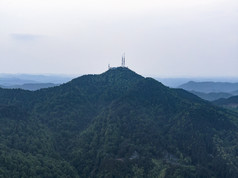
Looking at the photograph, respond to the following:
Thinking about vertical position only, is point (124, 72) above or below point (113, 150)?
above

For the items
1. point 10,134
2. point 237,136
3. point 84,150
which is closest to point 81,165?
point 84,150

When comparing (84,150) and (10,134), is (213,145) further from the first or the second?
(10,134)

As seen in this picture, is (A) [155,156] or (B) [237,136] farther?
(B) [237,136]

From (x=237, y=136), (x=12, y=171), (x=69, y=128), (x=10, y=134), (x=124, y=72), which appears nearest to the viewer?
(x=12, y=171)

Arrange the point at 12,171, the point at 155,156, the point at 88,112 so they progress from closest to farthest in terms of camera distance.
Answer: the point at 12,171, the point at 155,156, the point at 88,112

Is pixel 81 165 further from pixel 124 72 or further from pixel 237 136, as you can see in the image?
pixel 124 72

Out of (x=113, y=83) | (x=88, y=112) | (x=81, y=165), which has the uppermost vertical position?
(x=113, y=83)
